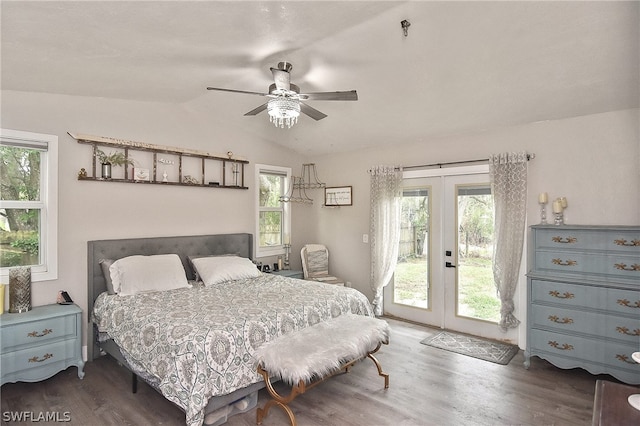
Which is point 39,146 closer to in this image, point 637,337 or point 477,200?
point 477,200

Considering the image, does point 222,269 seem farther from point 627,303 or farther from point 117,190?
point 627,303

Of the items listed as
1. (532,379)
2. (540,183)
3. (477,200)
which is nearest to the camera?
(532,379)

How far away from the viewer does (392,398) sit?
2914 mm

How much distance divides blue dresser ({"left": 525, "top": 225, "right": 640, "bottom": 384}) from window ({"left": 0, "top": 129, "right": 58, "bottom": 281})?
490 centimetres

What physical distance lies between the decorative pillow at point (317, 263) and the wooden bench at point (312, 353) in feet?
8.21

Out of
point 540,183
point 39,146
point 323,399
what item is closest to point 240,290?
point 323,399

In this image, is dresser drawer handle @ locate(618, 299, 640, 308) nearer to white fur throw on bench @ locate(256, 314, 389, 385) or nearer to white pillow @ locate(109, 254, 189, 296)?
white fur throw on bench @ locate(256, 314, 389, 385)

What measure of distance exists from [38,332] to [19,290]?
1.54 feet

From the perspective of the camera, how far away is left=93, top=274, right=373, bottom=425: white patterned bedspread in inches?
91.1

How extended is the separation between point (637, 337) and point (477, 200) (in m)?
2.01

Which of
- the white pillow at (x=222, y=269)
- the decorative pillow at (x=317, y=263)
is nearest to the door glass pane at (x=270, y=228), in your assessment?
the decorative pillow at (x=317, y=263)

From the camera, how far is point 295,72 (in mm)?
3287

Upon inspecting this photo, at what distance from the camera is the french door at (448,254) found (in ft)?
14.2

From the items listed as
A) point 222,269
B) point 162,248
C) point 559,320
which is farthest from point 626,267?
point 162,248
